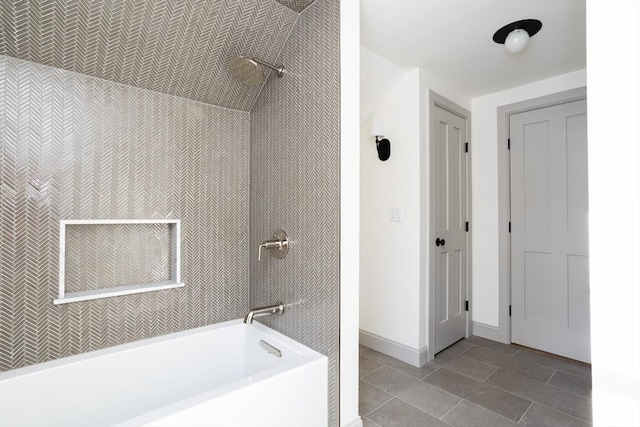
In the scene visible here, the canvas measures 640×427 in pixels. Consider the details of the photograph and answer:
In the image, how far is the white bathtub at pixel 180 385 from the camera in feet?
3.63

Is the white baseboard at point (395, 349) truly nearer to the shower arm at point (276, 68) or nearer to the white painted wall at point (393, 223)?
the white painted wall at point (393, 223)

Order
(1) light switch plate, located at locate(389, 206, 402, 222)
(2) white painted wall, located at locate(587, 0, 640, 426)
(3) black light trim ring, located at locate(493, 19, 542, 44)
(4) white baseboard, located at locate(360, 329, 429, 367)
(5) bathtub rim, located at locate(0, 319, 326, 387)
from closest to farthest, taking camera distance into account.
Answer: (2) white painted wall, located at locate(587, 0, 640, 426) < (5) bathtub rim, located at locate(0, 319, 326, 387) < (3) black light trim ring, located at locate(493, 19, 542, 44) < (4) white baseboard, located at locate(360, 329, 429, 367) < (1) light switch plate, located at locate(389, 206, 402, 222)

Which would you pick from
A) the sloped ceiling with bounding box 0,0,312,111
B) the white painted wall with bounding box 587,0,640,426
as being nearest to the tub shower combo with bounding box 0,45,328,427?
the sloped ceiling with bounding box 0,0,312,111

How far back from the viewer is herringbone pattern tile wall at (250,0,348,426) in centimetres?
148

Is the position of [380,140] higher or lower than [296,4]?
lower

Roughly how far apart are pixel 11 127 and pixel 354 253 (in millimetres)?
1535

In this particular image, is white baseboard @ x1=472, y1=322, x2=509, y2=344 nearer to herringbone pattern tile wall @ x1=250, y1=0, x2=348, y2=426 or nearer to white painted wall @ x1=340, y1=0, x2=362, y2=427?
white painted wall @ x1=340, y1=0, x2=362, y2=427

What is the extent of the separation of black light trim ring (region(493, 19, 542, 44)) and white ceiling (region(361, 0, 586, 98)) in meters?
0.03

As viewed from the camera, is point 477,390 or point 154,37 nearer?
point 154,37

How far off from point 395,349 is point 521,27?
237cm

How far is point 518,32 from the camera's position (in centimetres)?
194

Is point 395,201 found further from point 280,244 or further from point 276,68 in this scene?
point 276,68

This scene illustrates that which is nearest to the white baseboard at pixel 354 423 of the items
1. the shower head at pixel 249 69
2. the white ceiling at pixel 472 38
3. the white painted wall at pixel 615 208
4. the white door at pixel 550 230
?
the white painted wall at pixel 615 208

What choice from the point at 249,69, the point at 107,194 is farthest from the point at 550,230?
the point at 107,194
